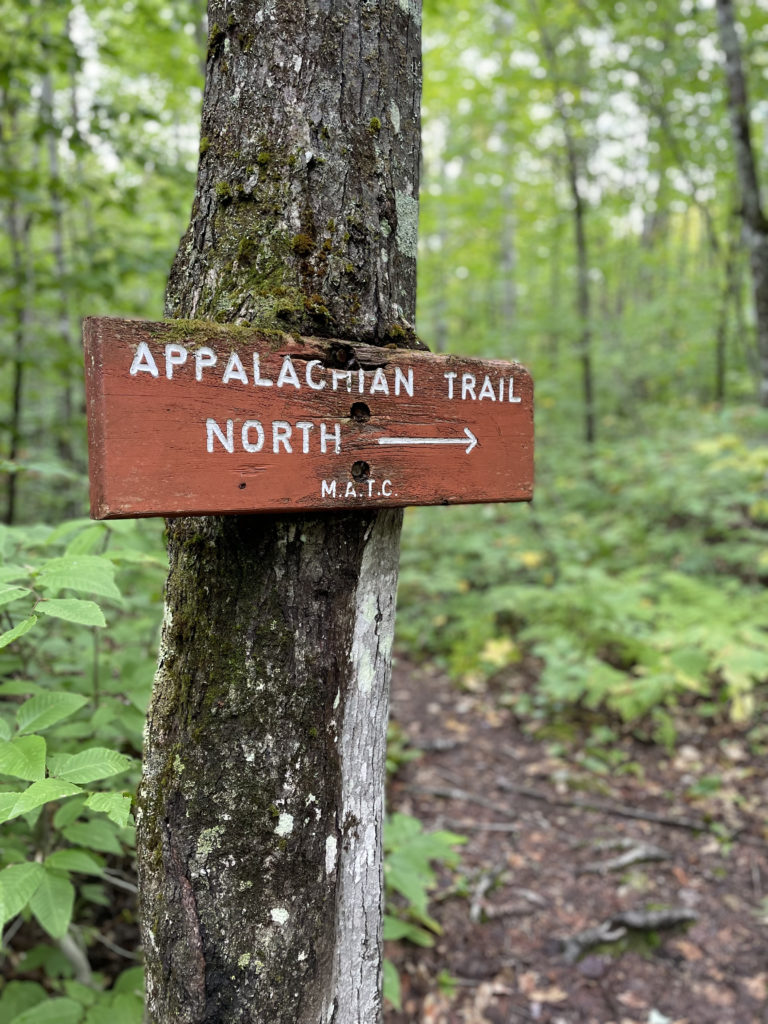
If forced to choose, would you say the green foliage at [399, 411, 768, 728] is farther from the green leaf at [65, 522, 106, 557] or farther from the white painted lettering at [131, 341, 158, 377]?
the white painted lettering at [131, 341, 158, 377]

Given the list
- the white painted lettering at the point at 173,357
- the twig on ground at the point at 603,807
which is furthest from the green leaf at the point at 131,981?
the twig on ground at the point at 603,807

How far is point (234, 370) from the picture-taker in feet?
3.44

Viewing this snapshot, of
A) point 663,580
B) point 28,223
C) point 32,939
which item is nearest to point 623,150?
point 663,580

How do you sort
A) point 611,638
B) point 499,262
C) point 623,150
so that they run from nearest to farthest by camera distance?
1. point 611,638
2. point 623,150
3. point 499,262

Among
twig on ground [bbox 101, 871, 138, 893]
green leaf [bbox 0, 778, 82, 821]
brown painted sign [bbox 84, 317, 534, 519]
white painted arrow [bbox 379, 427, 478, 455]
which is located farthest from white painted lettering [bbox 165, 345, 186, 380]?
twig on ground [bbox 101, 871, 138, 893]

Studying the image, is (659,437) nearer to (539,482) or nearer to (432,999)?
(539,482)

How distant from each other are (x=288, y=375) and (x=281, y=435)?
103mm

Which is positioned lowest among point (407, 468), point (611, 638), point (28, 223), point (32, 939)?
point (32, 939)

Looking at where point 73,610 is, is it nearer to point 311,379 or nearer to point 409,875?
point 311,379

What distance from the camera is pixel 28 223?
4668 millimetres

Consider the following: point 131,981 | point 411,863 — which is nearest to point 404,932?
point 411,863

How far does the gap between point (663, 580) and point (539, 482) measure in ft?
10.2

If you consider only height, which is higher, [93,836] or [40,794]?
[40,794]

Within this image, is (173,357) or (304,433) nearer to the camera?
(173,357)
